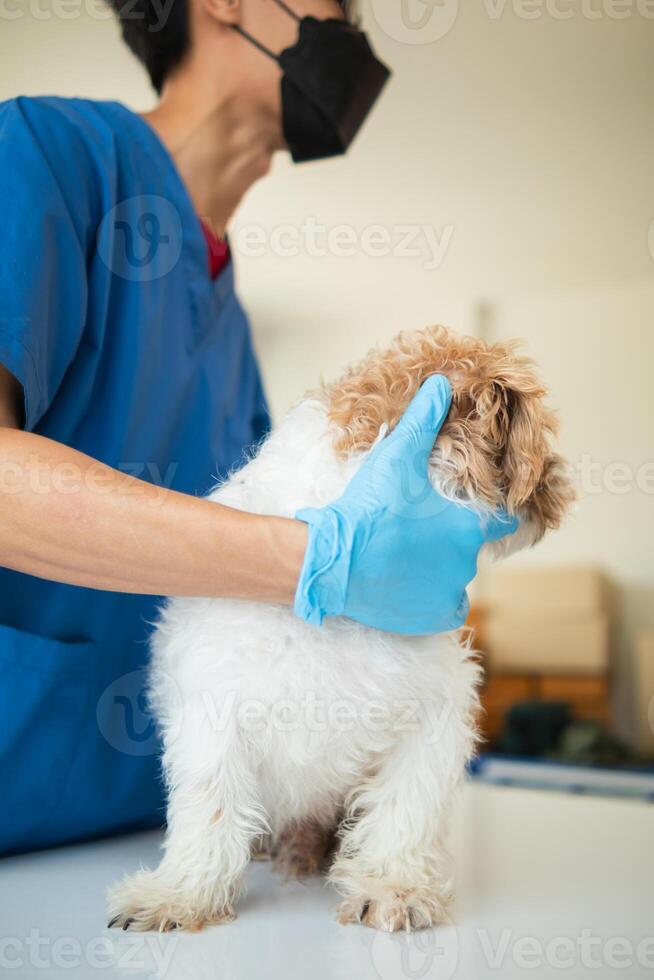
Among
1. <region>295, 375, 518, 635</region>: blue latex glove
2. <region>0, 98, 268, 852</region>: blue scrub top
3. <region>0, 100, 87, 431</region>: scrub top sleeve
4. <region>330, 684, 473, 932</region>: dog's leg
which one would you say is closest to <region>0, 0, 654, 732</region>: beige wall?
<region>0, 98, 268, 852</region>: blue scrub top

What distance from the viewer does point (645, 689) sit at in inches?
179

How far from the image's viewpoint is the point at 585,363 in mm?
4883

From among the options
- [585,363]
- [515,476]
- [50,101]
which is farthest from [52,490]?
[585,363]

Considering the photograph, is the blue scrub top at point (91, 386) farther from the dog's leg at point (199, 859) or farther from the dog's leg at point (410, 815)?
the dog's leg at point (410, 815)

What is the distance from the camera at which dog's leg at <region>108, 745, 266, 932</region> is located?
80 cm

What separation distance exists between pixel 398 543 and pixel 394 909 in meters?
0.36

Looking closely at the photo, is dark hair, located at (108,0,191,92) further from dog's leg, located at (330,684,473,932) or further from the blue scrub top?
dog's leg, located at (330,684,473,932)

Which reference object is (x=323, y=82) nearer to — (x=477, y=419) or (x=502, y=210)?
(x=477, y=419)

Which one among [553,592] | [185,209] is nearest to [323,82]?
[185,209]

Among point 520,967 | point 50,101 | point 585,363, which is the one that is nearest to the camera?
point 520,967

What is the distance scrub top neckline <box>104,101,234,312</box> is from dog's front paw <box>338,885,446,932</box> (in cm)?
89

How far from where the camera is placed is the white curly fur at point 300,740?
823 mm

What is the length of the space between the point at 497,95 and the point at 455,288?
1.40m

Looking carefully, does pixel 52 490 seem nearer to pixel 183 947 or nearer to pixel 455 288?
pixel 183 947
